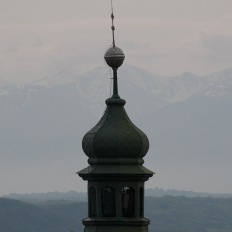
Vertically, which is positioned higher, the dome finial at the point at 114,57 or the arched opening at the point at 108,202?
the dome finial at the point at 114,57

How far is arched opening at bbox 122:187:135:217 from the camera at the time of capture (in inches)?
898

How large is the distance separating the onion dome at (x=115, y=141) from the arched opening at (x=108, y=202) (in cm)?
53

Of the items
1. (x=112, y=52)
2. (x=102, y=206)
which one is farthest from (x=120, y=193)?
(x=112, y=52)

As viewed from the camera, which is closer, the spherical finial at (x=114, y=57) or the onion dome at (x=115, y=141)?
the onion dome at (x=115, y=141)

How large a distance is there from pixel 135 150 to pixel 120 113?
78 centimetres

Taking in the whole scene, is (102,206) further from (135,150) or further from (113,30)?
(113,30)

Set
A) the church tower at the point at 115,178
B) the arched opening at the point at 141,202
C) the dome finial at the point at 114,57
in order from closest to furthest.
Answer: the church tower at the point at 115,178
the arched opening at the point at 141,202
the dome finial at the point at 114,57

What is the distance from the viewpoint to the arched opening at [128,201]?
22.8 m

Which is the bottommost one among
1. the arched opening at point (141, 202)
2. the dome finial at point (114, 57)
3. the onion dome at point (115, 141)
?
the arched opening at point (141, 202)

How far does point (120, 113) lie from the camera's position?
2341 cm

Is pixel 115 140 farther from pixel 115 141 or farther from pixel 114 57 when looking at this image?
Answer: pixel 114 57

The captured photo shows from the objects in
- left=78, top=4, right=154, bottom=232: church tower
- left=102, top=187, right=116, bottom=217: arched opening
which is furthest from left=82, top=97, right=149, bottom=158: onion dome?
left=102, top=187, right=116, bottom=217: arched opening

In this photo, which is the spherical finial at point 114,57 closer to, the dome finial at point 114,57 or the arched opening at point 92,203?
the dome finial at point 114,57

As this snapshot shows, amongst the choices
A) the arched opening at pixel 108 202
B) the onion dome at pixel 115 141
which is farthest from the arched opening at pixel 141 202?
the onion dome at pixel 115 141
